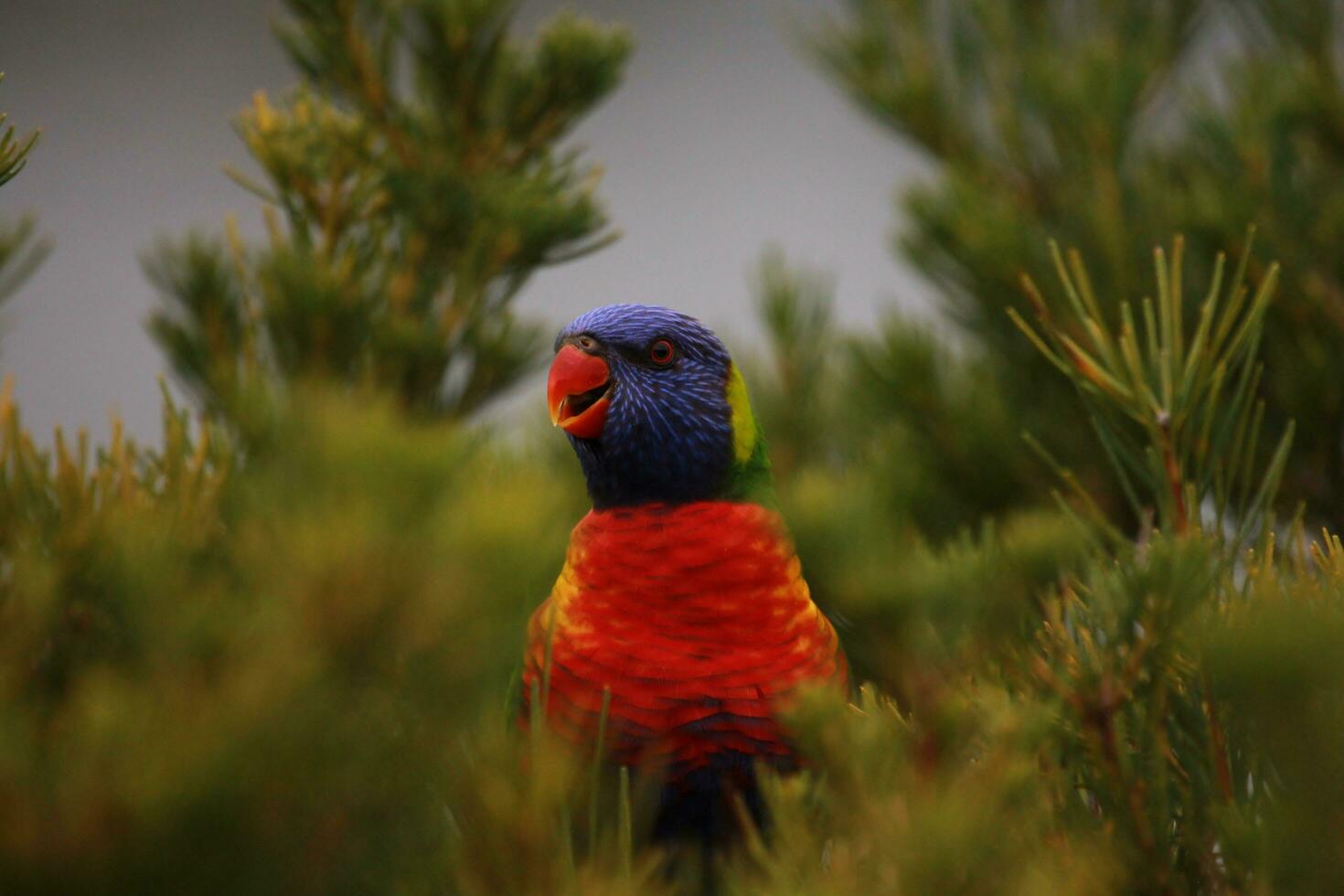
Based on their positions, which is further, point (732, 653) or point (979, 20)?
point (979, 20)

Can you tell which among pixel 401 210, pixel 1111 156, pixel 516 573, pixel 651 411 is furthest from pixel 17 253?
pixel 1111 156

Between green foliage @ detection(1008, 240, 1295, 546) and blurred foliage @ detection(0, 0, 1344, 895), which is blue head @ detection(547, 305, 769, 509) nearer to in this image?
blurred foliage @ detection(0, 0, 1344, 895)

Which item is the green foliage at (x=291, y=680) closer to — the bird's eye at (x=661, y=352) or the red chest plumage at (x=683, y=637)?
the red chest plumage at (x=683, y=637)

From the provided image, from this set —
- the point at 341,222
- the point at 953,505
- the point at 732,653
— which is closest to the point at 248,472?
the point at 341,222

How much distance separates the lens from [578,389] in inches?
38.8

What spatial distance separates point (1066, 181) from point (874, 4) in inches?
12.0

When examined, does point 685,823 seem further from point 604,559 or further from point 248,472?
point 248,472

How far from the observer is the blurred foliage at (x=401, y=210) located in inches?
29.0

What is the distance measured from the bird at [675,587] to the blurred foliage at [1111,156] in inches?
9.9

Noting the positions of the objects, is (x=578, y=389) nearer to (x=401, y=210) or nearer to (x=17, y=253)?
(x=401, y=210)

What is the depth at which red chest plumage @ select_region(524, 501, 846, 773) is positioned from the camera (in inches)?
31.8

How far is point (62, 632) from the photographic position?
1.24 ft

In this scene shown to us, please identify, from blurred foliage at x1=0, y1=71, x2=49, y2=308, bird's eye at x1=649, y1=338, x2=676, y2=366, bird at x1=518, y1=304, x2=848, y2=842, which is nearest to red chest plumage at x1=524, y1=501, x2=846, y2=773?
bird at x1=518, y1=304, x2=848, y2=842

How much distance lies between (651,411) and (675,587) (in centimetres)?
18
